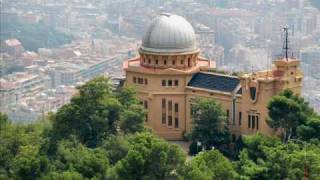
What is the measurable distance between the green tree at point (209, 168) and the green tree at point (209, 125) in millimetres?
5472

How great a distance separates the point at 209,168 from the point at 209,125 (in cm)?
621

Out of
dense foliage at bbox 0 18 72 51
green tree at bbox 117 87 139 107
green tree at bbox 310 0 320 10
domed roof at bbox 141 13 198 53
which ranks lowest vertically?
dense foliage at bbox 0 18 72 51

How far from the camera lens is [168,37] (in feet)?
104

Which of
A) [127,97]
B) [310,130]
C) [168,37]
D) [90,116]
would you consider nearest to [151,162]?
[310,130]

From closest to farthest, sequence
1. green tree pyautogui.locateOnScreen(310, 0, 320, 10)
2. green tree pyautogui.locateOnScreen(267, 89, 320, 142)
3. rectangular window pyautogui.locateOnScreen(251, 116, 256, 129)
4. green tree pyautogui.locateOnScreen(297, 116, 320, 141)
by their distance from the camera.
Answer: green tree pyautogui.locateOnScreen(297, 116, 320, 141) → green tree pyautogui.locateOnScreen(267, 89, 320, 142) → rectangular window pyautogui.locateOnScreen(251, 116, 256, 129) → green tree pyautogui.locateOnScreen(310, 0, 320, 10)

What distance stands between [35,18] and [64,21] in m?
3.94

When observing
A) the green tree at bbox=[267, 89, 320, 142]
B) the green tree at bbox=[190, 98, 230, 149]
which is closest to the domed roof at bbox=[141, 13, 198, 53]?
the green tree at bbox=[190, 98, 230, 149]

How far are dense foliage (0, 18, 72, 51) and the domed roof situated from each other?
51336 millimetres

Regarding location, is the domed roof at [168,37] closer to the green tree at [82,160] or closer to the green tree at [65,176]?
the green tree at [82,160]

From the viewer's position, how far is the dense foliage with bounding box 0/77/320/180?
24016 mm

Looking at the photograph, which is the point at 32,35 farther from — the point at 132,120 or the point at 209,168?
the point at 209,168

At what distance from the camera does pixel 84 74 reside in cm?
7044

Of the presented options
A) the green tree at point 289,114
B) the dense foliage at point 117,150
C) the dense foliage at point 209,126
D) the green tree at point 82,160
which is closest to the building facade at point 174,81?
the dense foliage at point 209,126

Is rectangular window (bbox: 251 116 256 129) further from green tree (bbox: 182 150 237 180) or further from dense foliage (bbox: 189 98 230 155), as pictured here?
green tree (bbox: 182 150 237 180)
